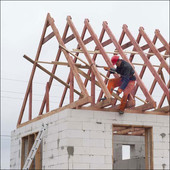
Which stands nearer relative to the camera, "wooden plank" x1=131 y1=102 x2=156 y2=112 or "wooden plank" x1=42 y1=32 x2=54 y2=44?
"wooden plank" x1=131 y1=102 x2=156 y2=112

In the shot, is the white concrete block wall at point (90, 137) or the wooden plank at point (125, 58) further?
the wooden plank at point (125, 58)

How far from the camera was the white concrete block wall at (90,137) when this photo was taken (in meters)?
11.7

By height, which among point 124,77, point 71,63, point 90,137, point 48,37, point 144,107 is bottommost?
point 90,137

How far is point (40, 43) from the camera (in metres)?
15.9

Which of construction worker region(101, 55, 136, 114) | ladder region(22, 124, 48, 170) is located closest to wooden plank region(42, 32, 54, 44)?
ladder region(22, 124, 48, 170)

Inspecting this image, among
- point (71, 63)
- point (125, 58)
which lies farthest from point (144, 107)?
point (71, 63)

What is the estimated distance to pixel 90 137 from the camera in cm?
1185

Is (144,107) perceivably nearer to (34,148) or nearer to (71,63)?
(71,63)

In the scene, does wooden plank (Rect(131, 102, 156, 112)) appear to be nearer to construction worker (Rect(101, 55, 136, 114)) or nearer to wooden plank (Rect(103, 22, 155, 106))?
wooden plank (Rect(103, 22, 155, 106))

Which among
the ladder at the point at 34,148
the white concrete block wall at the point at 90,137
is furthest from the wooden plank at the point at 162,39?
the ladder at the point at 34,148

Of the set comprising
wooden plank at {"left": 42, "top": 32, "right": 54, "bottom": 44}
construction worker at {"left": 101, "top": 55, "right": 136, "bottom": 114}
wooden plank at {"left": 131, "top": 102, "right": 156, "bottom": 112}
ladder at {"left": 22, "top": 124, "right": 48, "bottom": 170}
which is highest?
wooden plank at {"left": 42, "top": 32, "right": 54, "bottom": 44}

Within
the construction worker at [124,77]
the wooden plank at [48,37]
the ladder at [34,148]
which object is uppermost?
the wooden plank at [48,37]

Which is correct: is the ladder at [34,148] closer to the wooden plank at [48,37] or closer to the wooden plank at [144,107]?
the wooden plank at [144,107]

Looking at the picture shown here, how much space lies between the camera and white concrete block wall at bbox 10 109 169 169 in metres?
11.7
